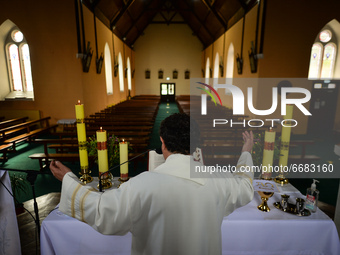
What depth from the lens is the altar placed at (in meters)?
1.54

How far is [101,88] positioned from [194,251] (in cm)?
1064

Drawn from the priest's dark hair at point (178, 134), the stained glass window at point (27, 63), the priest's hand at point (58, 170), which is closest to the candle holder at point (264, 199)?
the priest's dark hair at point (178, 134)

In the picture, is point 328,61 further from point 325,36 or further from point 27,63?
point 27,63

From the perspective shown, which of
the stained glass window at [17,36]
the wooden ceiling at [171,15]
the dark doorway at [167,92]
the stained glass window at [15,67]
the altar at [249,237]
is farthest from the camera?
the dark doorway at [167,92]

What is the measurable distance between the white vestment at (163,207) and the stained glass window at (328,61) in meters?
10.1

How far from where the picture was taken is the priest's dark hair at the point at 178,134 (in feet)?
3.87

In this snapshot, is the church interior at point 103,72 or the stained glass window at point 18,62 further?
the stained glass window at point 18,62

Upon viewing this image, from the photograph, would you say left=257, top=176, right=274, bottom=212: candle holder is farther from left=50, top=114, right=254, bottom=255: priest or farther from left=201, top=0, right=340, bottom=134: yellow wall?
left=201, top=0, right=340, bottom=134: yellow wall

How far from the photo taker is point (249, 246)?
1.59 meters

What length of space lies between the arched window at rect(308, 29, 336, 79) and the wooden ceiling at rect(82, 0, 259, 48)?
3.06 m

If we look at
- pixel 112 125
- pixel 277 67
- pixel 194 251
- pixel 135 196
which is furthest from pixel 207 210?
pixel 277 67

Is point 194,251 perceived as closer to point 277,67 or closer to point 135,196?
point 135,196

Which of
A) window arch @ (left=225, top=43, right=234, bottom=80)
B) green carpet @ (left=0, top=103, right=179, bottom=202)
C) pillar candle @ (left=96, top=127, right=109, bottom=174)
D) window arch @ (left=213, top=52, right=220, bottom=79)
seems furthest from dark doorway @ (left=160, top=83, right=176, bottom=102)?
pillar candle @ (left=96, top=127, right=109, bottom=174)

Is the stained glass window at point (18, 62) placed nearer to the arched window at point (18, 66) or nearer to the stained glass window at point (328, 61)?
the arched window at point (18, 66)
